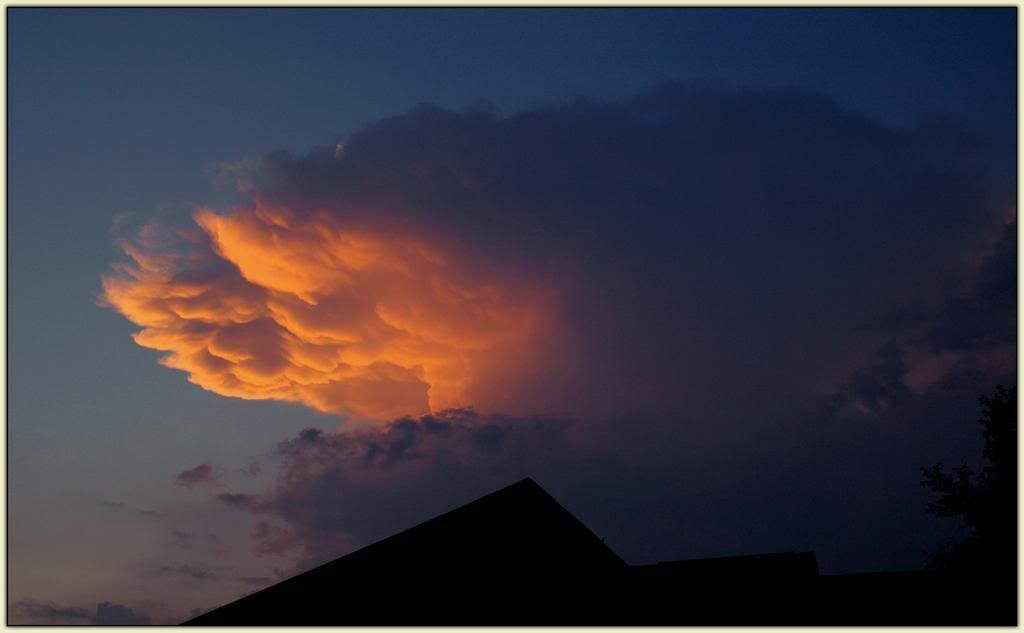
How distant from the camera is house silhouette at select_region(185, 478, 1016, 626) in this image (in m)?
22.3

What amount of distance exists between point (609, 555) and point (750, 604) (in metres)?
4.37

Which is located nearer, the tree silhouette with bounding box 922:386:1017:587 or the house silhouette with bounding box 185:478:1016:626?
the house silhouette with bounding box 185:478:1016:626

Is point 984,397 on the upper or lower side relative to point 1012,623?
upper

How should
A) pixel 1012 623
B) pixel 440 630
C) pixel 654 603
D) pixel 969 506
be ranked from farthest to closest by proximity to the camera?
pixel 969 506
pixel 654 603
pixel 1012 623
pixel 440 630

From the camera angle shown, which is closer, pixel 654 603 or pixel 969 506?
pixel 654 603

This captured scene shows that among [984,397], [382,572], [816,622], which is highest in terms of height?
[984,397]

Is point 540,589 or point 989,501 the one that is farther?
point 989,501

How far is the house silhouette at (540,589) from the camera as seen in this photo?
73.2 feet

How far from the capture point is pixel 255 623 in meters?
22.1

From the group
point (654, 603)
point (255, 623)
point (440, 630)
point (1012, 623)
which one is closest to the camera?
point (440, 630)

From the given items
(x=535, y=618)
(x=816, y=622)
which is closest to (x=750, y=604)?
(x=816, y=622)

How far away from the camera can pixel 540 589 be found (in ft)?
78.5

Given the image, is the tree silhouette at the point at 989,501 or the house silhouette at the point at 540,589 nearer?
the house silhouette at the point at 540,589

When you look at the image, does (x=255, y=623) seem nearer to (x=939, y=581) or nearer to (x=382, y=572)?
(x=382, y=572)
